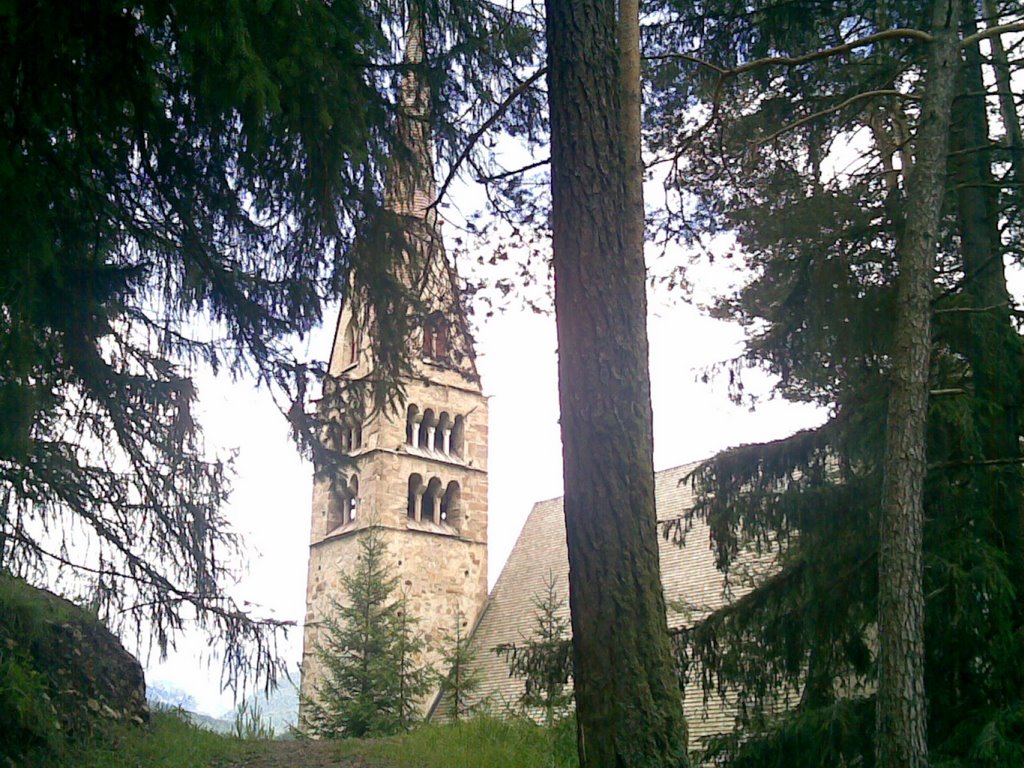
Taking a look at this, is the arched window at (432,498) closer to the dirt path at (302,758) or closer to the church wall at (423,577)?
the church wall at (423,577)

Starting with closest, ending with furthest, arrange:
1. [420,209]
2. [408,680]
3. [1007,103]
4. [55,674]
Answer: [420,209] → [1007,103] → [55,674] → [408,680]

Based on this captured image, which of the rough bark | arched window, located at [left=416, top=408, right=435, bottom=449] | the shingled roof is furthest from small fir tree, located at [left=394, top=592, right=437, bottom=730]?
the rough bark

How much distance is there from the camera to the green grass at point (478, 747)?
32.7 feet

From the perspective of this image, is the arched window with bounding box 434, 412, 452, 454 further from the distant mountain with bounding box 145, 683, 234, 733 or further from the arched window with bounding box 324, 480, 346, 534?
the distant mountain with bounding box 145, 683, 234, 733

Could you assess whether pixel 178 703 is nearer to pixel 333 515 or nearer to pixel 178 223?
pixel 178 223

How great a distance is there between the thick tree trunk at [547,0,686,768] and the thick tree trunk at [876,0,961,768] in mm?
2147

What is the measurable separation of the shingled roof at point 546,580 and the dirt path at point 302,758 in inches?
249

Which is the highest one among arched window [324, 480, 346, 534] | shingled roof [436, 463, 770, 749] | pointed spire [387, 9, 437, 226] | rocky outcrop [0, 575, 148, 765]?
arched window [324, 480, 346, 534]

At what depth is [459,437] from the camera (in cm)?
2830

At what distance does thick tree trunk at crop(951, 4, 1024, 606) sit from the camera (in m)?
6.18

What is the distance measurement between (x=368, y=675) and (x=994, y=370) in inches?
479

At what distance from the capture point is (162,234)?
5746 millimetres

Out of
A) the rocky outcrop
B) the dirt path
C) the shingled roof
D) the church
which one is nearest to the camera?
the rocky outcrop

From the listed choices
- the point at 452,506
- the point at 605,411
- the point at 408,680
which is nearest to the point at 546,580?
the point at 452,506
